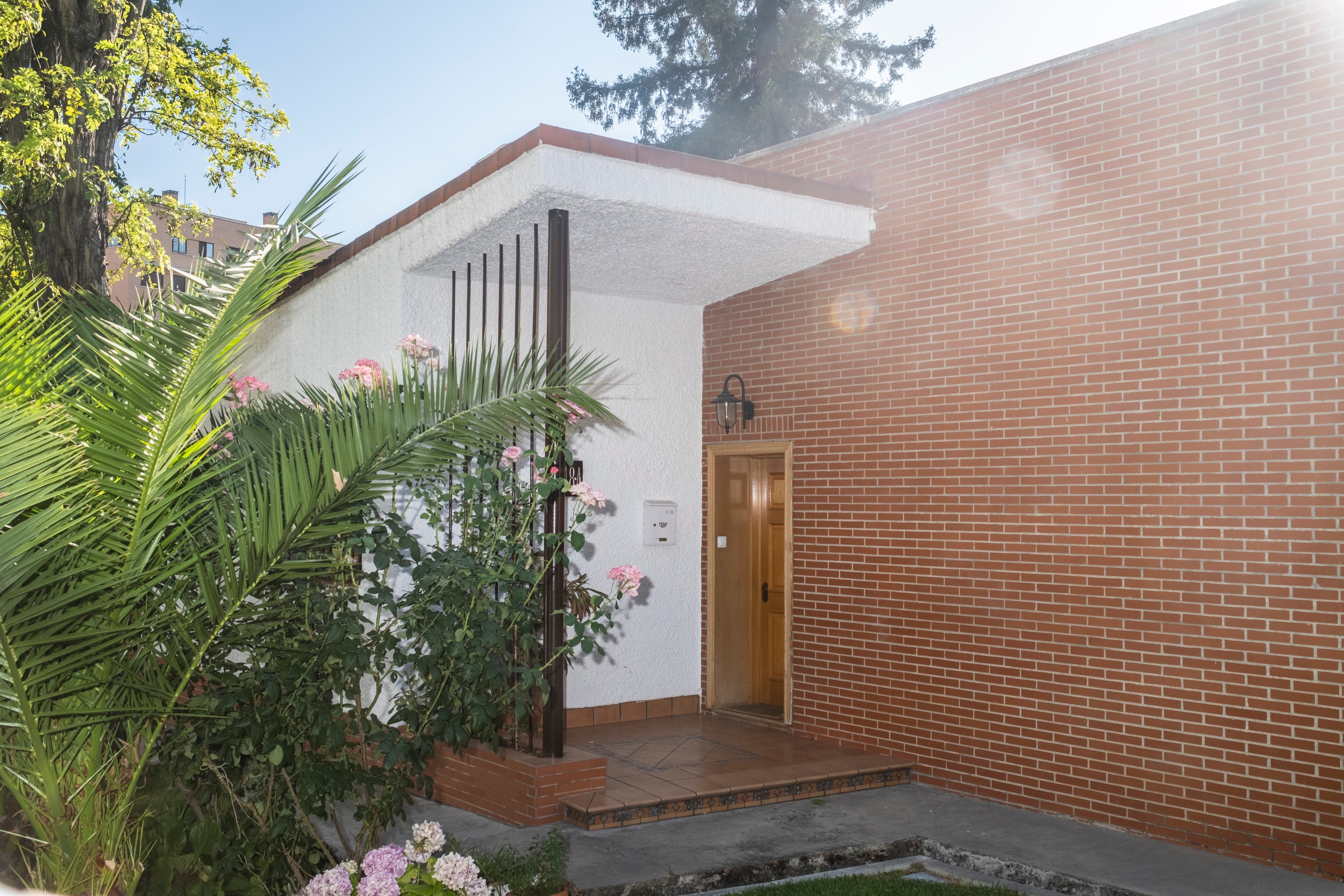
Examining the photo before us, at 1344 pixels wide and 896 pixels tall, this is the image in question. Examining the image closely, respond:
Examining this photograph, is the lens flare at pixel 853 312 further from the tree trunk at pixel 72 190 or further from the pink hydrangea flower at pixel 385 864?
the tree trunk at pixel 72 190

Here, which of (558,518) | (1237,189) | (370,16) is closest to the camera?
(1237,189)

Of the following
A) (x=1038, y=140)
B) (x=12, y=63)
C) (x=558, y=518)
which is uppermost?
(x=12, y=63)

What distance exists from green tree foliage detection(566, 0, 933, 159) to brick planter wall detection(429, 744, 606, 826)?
15.7m

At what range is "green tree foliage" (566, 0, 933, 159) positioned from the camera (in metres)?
19.8

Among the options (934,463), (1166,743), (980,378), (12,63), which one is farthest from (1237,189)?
(12,63)

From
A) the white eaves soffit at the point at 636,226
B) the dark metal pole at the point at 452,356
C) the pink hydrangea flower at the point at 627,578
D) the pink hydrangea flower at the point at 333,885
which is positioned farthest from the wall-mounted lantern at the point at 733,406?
the pink hydrangea flower at the point at 333,885

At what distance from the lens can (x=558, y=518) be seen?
18.5 ft

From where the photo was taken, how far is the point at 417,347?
4.80 metres

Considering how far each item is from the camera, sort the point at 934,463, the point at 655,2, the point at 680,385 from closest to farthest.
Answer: the point at 934,463 < the point at 680,385 < the point at 655,2

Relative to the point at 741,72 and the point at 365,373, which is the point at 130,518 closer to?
the point at 365,373

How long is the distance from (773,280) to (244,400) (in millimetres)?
3963

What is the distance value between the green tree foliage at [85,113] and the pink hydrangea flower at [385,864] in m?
10.00

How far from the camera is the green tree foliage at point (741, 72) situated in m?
19.8

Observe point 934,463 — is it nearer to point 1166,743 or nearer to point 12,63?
point 1166,743
